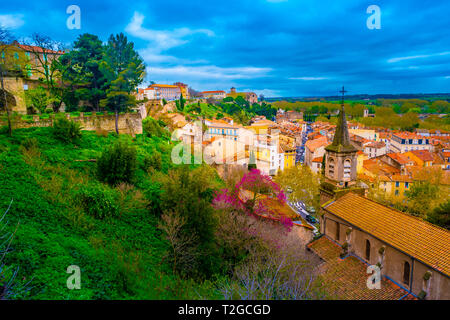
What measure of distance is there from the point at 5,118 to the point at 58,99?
416 inches

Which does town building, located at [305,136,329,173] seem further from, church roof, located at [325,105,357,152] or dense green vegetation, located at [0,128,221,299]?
dense green vegetation, located at [0,128,221,299]

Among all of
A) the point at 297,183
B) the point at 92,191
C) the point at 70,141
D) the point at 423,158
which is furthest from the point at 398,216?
the point at 423,158

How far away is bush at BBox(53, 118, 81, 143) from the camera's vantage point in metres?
21.1

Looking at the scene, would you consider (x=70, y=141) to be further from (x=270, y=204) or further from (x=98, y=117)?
(x=270, y=204)

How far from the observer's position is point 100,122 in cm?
2767

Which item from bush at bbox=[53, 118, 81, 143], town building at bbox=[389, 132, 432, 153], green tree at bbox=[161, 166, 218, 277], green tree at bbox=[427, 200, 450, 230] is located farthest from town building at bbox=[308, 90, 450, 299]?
town building at bbox=[389, 132, 432, 153]

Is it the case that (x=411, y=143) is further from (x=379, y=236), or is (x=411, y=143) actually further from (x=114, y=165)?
Answer: (x=114, y=165)

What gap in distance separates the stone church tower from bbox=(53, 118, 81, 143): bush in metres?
20.2

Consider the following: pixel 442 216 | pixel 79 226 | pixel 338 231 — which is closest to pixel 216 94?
pixel 442 216

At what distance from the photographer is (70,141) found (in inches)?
852

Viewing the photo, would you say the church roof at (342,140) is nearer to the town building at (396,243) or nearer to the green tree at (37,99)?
the town building at (396,243)

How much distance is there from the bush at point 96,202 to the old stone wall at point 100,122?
36.0ft

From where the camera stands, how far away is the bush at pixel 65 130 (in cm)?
2111

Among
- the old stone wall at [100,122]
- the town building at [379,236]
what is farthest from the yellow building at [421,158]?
the old stone wall at [100,122]
